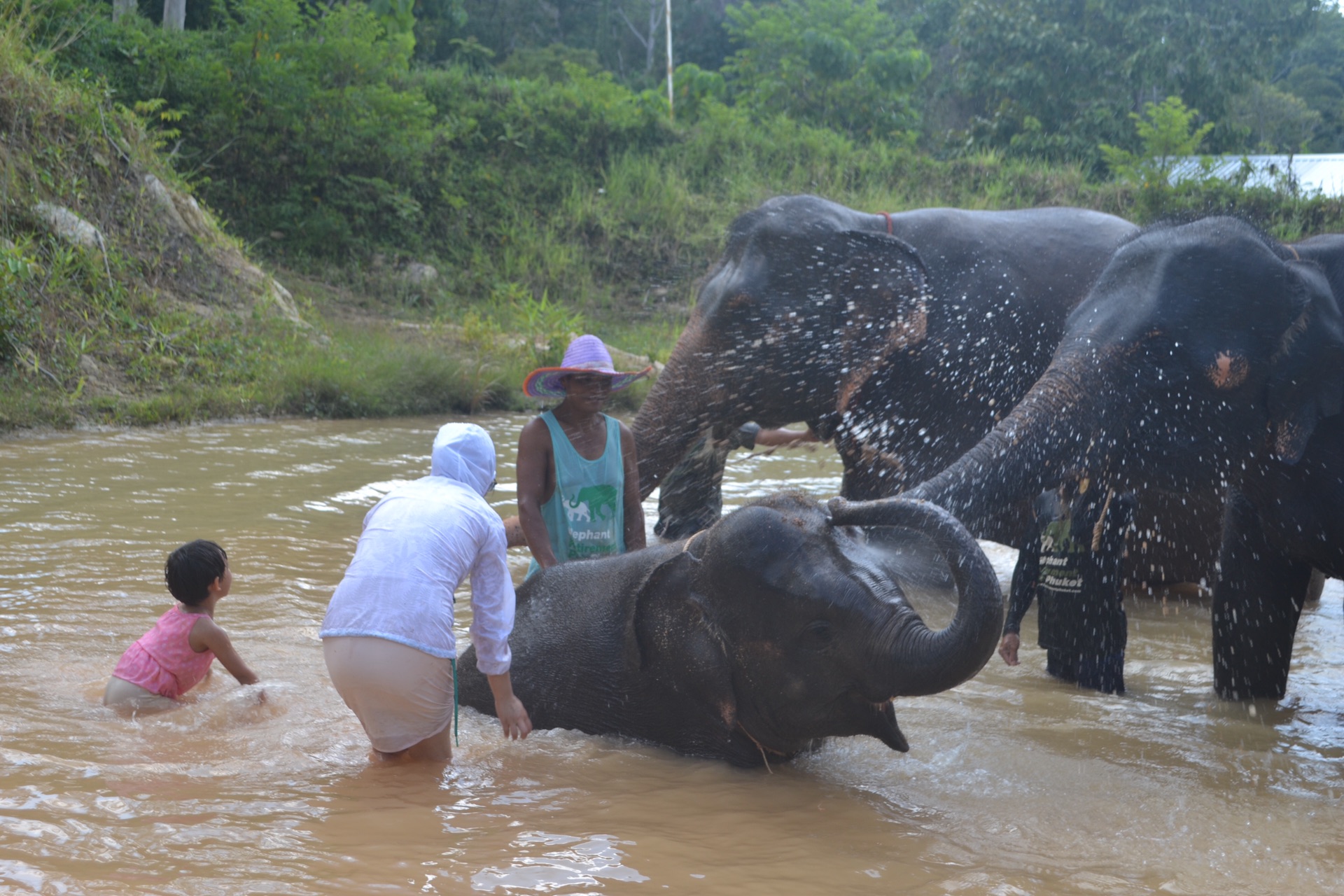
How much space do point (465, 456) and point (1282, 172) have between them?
1722cm

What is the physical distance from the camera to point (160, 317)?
434 inches

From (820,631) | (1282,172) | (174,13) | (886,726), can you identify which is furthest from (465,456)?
(174,13)

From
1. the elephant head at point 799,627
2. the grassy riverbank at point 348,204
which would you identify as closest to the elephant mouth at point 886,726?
the elephant head at point 799,627

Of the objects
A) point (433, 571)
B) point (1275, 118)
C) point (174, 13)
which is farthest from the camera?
point (1275, 118)

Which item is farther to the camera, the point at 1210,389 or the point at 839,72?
the point at 839,72

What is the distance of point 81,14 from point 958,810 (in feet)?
53.7

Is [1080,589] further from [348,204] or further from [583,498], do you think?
[348,204]

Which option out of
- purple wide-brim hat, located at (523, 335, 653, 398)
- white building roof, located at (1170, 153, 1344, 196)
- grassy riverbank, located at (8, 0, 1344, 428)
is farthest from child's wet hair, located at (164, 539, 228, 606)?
white building roof, located at (1170, 153, 1344, 196)

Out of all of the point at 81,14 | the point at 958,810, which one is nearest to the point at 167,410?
the point at 958,810

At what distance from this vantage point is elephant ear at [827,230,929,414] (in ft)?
18.3

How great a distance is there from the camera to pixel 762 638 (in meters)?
3.18

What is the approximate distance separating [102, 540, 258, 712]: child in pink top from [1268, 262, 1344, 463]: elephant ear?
3109mm

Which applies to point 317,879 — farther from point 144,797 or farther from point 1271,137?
point 1271,137

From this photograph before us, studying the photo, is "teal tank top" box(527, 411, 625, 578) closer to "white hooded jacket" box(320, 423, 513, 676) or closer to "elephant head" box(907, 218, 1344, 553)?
"white hooded jacket" box(320, 423, 513, 676)
